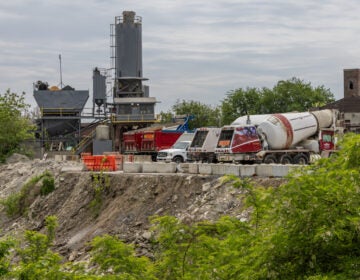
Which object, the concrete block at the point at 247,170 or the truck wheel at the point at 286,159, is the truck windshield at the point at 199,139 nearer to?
the truck wheel at the point at 286,159

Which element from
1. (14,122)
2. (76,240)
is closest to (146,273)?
(76,240)

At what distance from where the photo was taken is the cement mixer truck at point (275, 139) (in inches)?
1588

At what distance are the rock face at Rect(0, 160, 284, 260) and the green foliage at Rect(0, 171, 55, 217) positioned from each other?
387 mm

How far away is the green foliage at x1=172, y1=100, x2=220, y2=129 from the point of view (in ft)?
335

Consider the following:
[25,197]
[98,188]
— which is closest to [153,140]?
[25,197]

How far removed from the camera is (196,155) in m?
42.5

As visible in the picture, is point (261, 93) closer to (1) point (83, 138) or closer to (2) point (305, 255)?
(1) point (83, 138)

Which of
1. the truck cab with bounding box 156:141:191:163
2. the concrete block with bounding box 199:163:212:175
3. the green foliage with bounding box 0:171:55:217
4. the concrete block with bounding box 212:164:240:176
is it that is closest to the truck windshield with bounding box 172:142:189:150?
the truck cab with bounding box 156:141:191:163

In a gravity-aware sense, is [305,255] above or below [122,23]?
below

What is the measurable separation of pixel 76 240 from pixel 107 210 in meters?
2.60

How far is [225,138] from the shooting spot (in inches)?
1604

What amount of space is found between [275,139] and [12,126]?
35386 millimetres

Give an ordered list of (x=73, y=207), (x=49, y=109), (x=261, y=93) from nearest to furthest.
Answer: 1. (x=73, y=207)
2. (x=49, y=109)
3. (x=261, y=93)

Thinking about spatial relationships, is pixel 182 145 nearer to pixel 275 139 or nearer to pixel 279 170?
pixel 275 139
